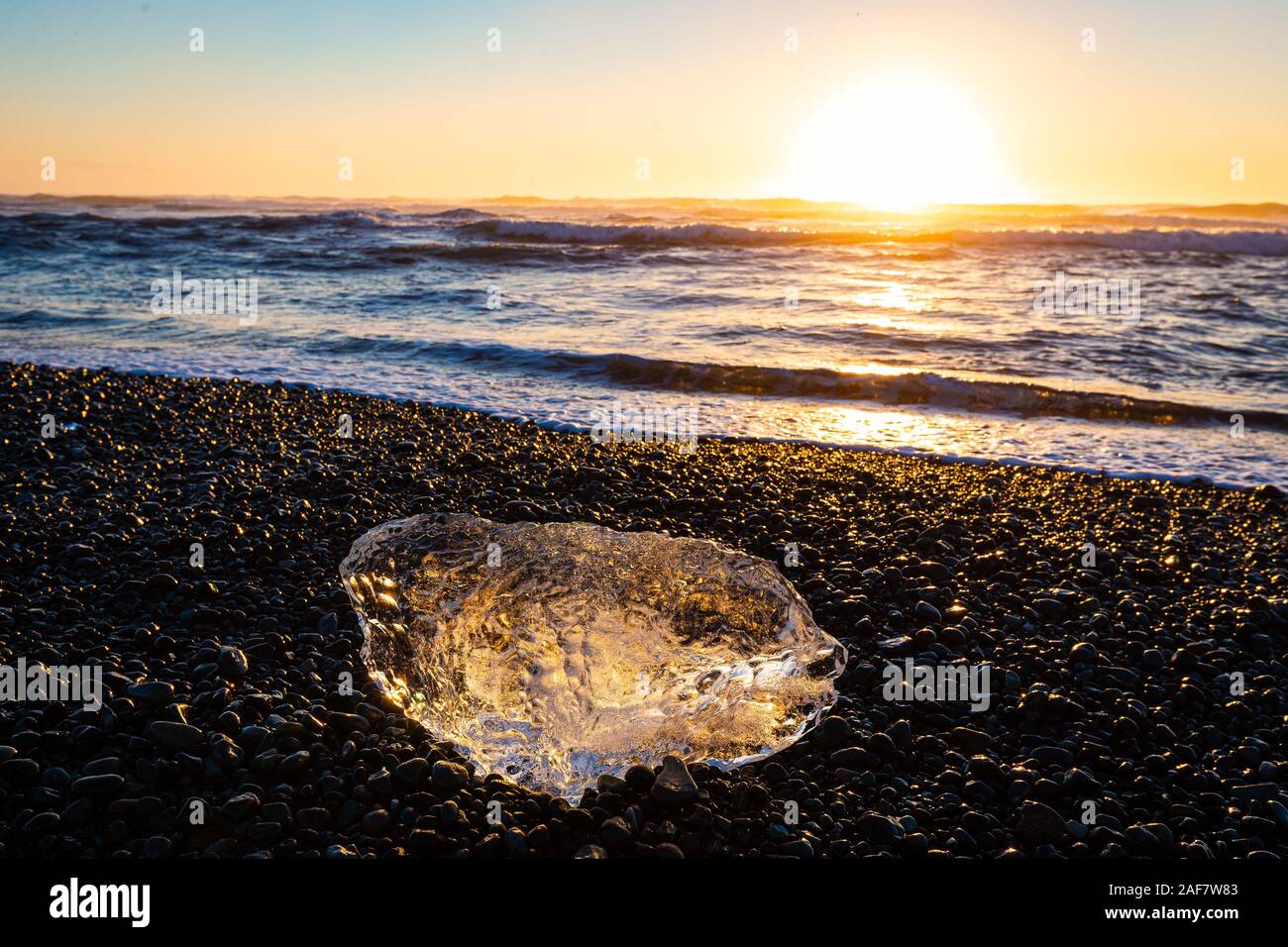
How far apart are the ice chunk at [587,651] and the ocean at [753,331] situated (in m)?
5.89

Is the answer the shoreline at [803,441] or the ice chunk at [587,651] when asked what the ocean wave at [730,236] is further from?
the ice chunk at [587,651]

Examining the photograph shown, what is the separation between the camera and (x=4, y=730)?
400cm

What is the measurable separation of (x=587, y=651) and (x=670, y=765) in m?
0.74

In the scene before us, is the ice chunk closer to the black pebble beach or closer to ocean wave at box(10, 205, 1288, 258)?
the black pebble beach

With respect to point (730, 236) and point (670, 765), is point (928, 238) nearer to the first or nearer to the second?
point (730, 236)

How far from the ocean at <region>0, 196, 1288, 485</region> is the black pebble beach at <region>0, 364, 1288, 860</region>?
2315mm

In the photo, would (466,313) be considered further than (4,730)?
Yes

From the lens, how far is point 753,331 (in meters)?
17.6

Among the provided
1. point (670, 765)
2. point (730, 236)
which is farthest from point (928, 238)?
point (670, 765)

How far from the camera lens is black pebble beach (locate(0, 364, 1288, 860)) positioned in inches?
142

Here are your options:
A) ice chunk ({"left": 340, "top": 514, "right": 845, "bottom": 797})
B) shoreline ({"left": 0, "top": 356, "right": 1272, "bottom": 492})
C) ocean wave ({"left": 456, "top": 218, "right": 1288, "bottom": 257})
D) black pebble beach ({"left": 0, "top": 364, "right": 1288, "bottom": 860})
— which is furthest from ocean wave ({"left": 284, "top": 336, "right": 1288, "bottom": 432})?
ocean wave ({"left": 456, "top": 218, "right": 1288, "bottom": 257})

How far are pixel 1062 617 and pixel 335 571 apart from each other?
4963 millimetres
